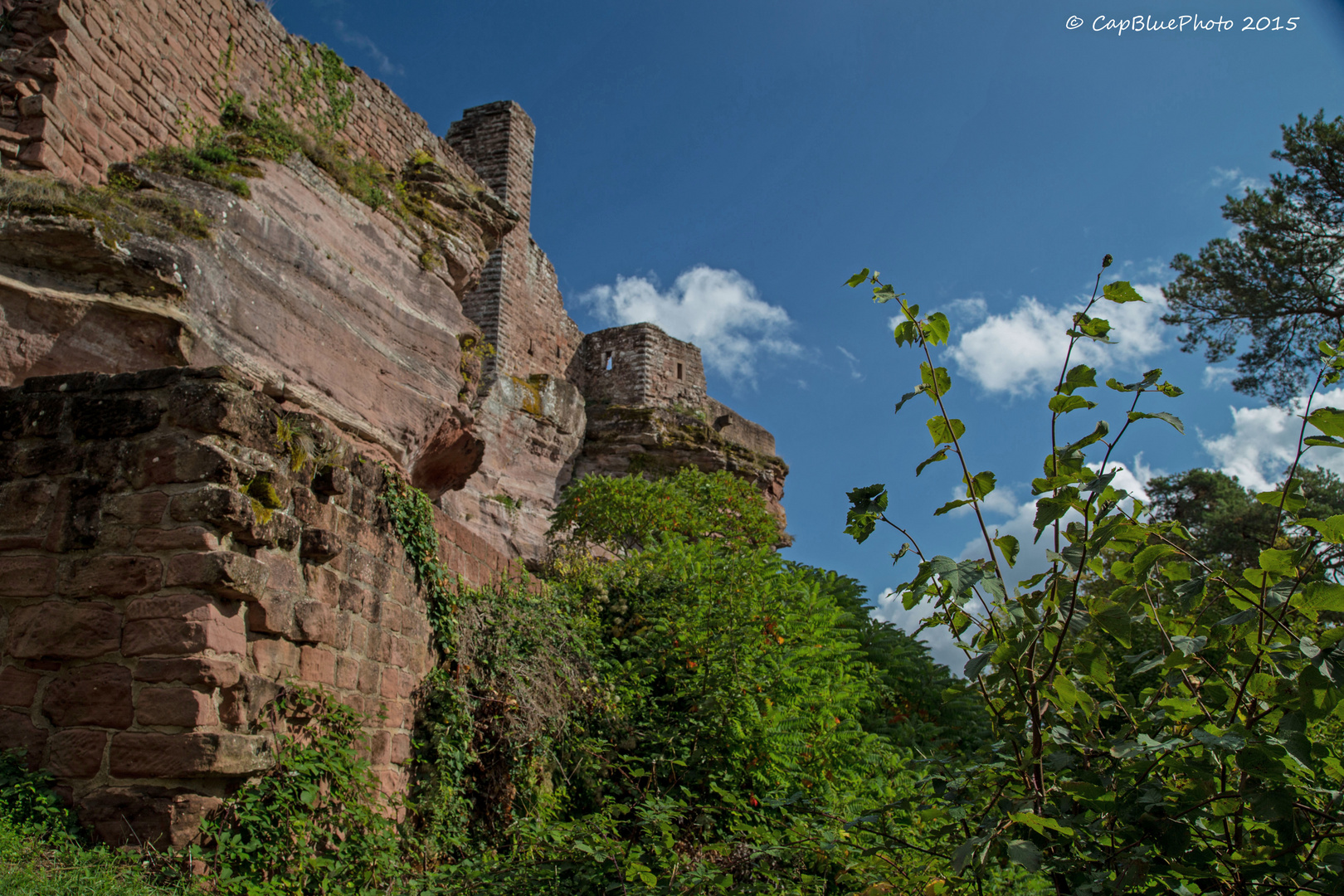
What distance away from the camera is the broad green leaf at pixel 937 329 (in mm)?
2549

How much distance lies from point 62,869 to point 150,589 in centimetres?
101

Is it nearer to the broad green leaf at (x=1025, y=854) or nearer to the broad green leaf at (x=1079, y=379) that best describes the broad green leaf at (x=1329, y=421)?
the broad green leaf at (x=1079, y=379)

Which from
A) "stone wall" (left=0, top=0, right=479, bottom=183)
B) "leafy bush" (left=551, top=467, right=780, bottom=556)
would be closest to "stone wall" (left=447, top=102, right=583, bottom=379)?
"leafy bush" (left=551, top=467, right=780, bottom=556)

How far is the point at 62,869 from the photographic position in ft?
9.35

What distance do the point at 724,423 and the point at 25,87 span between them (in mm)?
17391

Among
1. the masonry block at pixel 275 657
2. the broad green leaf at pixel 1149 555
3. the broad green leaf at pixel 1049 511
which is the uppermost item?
the broad green leaf at pixel 1049 511

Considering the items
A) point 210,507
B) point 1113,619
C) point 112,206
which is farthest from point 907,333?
point 112,206

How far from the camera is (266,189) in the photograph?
746 centimetres

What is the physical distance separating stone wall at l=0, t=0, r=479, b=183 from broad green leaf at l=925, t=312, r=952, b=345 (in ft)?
20.4

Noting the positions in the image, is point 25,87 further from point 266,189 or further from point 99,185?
point 266,189

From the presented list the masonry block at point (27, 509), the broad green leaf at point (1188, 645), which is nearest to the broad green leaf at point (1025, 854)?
the broad green leaf at point (1188, 645)

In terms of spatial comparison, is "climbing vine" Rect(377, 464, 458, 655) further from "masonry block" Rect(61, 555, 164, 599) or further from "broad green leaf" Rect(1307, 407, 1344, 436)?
"broad green leaf" Rect(1307, 407, 1344, 436)

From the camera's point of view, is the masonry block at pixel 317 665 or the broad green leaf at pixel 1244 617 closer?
the broad green leaf at pixel 1244 617

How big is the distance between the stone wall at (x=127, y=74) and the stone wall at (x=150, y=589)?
325 centimetres
